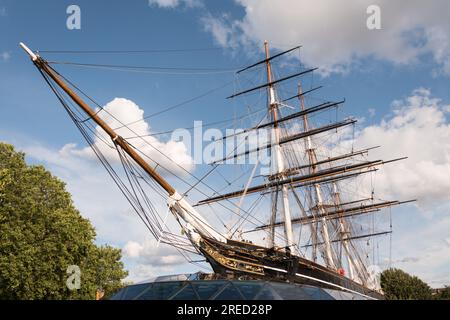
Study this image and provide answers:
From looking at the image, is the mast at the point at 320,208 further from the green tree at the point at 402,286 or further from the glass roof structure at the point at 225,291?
the glass roof structure at the point at 225,291

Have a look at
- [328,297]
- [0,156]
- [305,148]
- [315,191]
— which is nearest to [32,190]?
[0,156]

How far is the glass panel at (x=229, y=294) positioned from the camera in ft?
30.1

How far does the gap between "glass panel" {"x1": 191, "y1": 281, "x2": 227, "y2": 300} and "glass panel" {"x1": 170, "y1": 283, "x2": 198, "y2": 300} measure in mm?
116

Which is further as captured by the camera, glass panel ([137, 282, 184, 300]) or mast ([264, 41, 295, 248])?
mast ([264, 41, 295, 248])

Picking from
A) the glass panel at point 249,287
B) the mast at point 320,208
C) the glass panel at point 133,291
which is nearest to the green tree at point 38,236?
the glass panel at point 133,291

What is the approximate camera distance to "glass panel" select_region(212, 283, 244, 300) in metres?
9.19

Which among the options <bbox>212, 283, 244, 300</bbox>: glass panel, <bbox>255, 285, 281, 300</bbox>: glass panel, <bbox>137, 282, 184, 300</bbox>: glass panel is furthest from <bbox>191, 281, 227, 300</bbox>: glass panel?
<bbox>255, 285, 281, 300</bbox>: glass panel

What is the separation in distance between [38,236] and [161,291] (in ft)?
70.4

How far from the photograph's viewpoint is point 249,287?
31.9 ft

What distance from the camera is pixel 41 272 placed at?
27422mm

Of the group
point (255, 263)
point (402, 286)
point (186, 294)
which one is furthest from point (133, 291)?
point (402, 286)

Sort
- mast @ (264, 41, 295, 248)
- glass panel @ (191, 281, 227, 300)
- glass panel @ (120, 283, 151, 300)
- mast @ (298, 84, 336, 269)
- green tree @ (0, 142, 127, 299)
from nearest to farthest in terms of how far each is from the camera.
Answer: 1. glass panel @ (191, 281, 227, 300)
2. glass panel @ (120, 283, 151, 300)
3. green tree @ (0, 142, 127, 299)
4. mast @ (264, 41, 295, 248)
5. mast @ (298, 84, 336, 269)

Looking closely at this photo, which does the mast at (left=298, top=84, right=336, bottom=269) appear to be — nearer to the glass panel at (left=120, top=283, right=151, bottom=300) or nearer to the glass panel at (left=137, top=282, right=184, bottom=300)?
the glass panel at (left=120, top=283, right=151, bottom=300)
